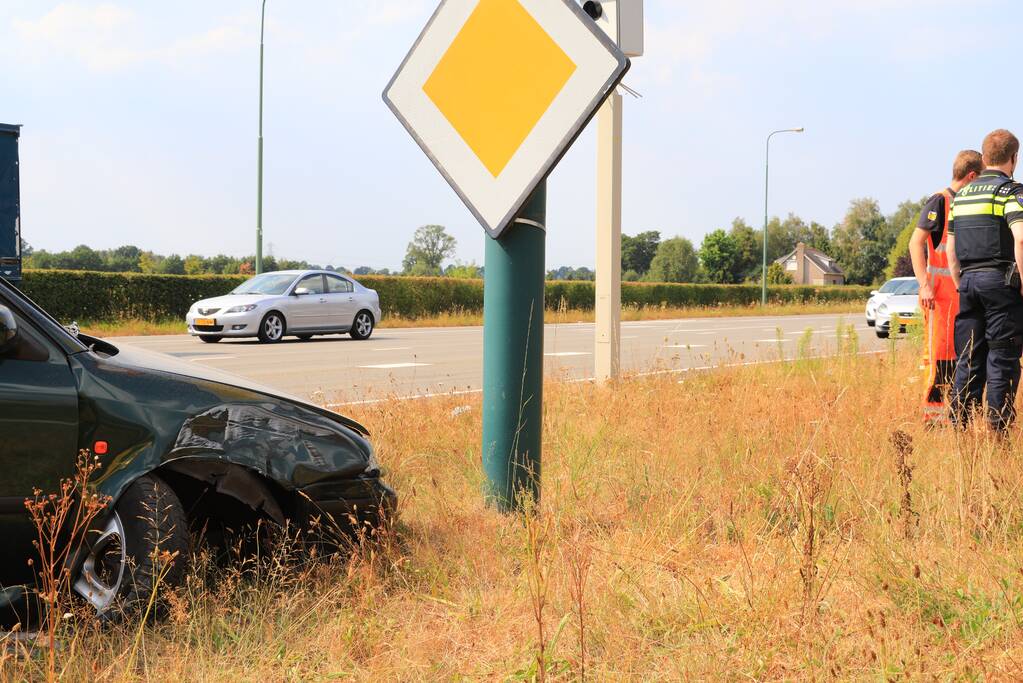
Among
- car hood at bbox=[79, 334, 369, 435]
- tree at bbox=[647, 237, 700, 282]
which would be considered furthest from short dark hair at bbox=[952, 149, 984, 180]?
tree at bbox=[647, 237, 700, 282]

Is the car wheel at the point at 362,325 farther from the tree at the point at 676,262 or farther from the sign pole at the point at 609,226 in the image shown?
the tree at the point at 676,262

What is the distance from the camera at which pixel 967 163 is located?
21.7ft

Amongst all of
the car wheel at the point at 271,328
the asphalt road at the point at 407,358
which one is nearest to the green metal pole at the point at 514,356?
the asphalt road at the point at 407,358

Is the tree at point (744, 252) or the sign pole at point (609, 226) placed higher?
the tree at point (744, 252)

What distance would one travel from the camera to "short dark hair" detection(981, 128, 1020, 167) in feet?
19.5

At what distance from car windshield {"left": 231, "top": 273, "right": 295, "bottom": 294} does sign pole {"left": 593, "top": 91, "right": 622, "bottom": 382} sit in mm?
12537

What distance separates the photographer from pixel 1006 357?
5.86m

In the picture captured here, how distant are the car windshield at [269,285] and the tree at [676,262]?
392ft

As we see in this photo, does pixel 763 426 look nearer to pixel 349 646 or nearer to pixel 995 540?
pixel 995 540

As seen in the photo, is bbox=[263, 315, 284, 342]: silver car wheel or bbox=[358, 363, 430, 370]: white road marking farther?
bbox=[263, 315, 284, 342]: silver car wheel

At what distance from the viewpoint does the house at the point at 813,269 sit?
431ft

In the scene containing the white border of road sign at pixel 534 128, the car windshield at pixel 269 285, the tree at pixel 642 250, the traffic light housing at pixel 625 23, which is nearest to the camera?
the white border of road sign at pixel 534 128

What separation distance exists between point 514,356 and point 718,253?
4806 inches

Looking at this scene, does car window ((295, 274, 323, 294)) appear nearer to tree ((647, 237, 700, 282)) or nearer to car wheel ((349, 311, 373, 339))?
car wheel ((349, 311, 373, 339))
